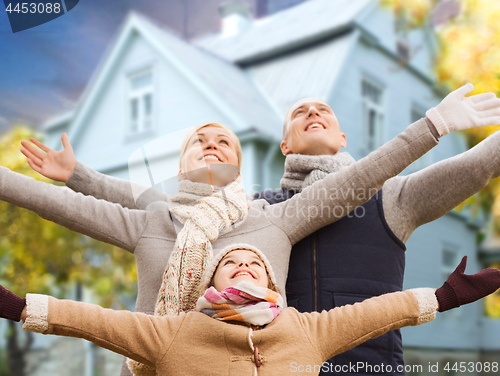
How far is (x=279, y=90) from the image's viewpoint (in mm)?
6703

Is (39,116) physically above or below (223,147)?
above

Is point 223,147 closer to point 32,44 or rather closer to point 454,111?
point 454,111

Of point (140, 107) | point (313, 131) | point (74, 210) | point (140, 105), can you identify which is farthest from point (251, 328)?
point (140, 105)

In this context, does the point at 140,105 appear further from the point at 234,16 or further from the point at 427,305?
the point at 427,305

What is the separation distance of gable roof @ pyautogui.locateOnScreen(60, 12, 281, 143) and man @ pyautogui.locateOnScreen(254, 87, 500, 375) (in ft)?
12.9

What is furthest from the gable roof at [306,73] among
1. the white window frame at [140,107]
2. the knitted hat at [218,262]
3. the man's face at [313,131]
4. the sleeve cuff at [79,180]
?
the knitted hat at [218,262]

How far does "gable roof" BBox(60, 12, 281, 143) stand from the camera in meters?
5.89

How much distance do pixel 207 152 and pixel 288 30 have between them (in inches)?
241

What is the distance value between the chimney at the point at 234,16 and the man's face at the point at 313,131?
22.8ft

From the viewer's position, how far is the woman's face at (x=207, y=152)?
5.20ft

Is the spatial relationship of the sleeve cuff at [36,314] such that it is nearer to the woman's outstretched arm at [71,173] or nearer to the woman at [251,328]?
the woman at [251,328]

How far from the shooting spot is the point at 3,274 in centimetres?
660

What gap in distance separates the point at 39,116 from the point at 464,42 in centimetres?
401

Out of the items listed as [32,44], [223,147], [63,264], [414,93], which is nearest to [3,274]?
[63,264]
